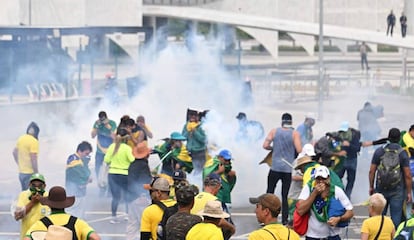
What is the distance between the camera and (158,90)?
29.6 metres

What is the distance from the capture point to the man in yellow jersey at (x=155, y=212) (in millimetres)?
9773

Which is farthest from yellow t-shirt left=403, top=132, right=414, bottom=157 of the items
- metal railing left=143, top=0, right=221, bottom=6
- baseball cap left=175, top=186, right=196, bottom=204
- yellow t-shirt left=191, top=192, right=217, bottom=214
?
metal railing left=143, top=0, right=221, bottom=6

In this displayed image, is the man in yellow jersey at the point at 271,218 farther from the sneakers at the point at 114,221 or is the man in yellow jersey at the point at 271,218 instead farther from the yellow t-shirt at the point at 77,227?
the sneakers at the point at 114,221

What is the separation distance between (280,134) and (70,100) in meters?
14.5

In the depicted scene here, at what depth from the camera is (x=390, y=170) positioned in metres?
13.0

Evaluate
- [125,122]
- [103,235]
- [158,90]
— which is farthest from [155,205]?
[158,90]

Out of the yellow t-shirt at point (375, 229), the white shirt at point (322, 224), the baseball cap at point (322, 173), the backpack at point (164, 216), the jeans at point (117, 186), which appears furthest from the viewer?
the jeans at point (117, 186)

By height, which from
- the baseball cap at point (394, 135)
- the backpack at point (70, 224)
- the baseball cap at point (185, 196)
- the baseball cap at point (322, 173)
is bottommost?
the backpack at point (70, 224)

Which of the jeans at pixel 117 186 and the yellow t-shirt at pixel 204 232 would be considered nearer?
the yellow t-shirt at pixel 204 232

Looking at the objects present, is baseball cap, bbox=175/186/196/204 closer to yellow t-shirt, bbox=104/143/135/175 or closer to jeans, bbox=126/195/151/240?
jeans, bbox=126/195/151/240

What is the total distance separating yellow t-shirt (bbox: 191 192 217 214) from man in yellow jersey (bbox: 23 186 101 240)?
145 centimetres

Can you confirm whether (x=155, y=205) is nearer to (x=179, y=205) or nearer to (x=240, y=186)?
(x=179, y=205)

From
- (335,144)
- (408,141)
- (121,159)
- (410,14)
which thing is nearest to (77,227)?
(408,141)

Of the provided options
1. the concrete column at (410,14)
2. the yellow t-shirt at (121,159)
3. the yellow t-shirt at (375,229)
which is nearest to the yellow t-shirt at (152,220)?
the yellow t-shirt at (375,229)
